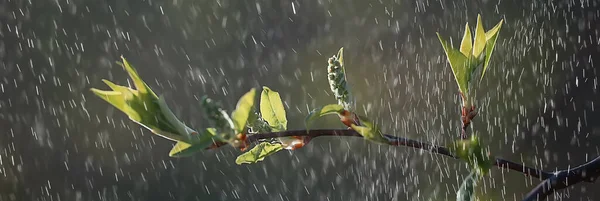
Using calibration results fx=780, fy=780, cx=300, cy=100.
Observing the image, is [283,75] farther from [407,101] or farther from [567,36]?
[567,36]

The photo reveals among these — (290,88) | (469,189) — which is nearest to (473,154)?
(469,189)

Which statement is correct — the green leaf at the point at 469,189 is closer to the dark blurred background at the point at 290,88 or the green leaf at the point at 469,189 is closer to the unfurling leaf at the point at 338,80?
the unfurling leaf at the point at 338,80

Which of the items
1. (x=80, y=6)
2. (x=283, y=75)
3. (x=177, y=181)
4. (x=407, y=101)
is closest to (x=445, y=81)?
(x=407, y=101)

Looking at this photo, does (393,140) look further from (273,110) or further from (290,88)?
(290,88)

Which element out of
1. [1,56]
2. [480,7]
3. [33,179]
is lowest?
[33,179]

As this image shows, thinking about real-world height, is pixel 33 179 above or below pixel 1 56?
below

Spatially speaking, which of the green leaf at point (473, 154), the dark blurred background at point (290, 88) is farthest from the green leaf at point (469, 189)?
the dark blurred background at point (290, 88)
